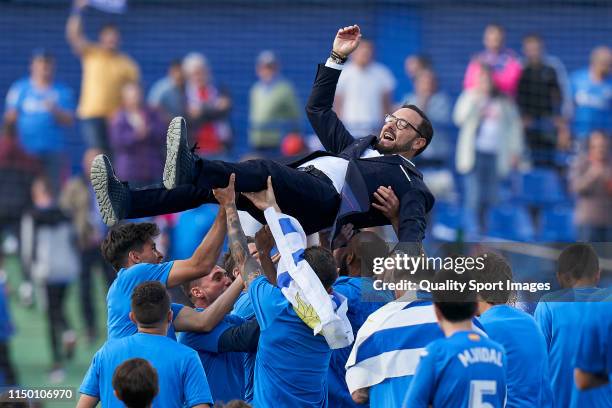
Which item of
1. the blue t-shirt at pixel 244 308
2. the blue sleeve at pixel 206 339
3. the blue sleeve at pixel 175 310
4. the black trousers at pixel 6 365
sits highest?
the blue sleeve at pixel 175 310

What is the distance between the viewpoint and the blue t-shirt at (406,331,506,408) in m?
4.85

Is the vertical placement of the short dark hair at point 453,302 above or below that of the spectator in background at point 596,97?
below

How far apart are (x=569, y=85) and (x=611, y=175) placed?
1.74 m

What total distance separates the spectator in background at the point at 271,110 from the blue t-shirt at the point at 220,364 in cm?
711

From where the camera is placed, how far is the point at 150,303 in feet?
17.9

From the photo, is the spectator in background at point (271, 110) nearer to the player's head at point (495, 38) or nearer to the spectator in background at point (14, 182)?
the player's head at point (495, 38)

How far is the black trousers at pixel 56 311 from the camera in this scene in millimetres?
12156

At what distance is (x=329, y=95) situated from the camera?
6.89 m

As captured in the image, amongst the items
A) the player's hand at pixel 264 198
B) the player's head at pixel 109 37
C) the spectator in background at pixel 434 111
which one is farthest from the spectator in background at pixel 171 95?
the player's hand at pixel 264 198

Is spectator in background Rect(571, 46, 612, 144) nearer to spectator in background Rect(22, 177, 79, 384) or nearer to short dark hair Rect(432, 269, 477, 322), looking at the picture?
spectator in background Rect(22, 177, 79, 384)

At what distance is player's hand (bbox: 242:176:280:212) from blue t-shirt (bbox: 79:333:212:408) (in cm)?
81

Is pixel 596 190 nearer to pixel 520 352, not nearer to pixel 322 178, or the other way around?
pixel 322 178

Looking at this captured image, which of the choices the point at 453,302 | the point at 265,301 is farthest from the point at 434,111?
the point at 453,302

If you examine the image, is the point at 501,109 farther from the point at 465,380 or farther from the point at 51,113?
the point at 465,380
